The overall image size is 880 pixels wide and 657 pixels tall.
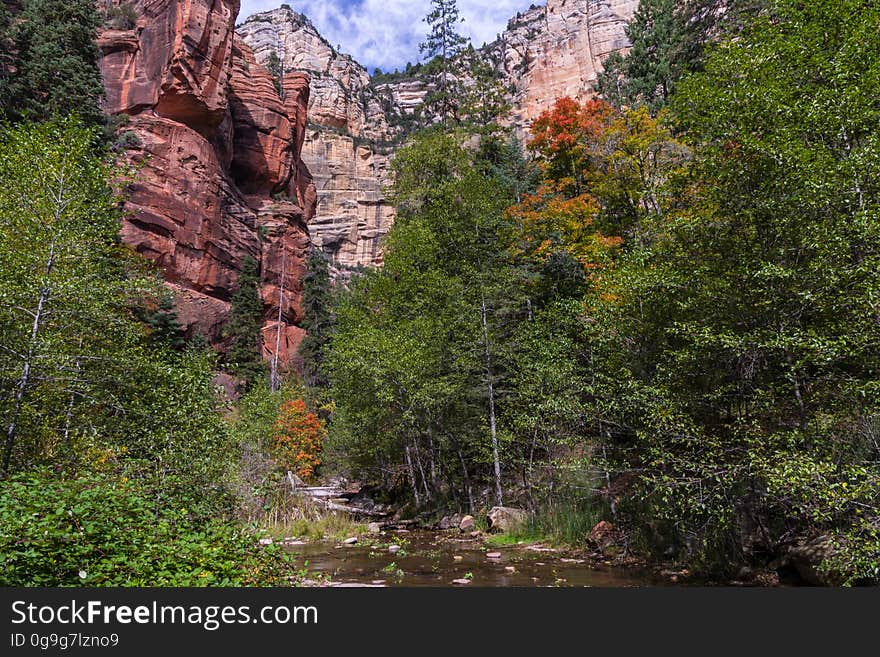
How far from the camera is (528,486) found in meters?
19.2

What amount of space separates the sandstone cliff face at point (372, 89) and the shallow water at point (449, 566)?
64.6 meters

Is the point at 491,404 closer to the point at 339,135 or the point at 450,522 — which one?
the point at 450,522

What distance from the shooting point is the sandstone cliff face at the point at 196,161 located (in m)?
40.6

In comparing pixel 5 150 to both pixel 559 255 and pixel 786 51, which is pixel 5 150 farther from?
pixel 559 255

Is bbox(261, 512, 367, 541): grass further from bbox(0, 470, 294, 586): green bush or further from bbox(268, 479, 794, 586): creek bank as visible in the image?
bbox(0, 470, 294, 586): green bush

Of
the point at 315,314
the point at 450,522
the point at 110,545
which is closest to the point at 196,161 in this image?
the point at 315,314

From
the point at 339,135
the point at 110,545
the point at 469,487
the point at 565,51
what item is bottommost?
the point at 469,487

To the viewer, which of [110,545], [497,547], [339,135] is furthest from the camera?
[339,135]

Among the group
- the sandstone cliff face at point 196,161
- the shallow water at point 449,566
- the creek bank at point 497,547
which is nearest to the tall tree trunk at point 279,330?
the sandstone cliff face at point 196,161

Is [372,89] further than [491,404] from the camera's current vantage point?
Yes

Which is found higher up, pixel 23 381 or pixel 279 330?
pixel 279 330

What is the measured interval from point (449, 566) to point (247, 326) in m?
35.7

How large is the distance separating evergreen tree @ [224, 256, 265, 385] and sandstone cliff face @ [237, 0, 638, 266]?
33513mm

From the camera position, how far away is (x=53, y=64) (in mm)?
30984
